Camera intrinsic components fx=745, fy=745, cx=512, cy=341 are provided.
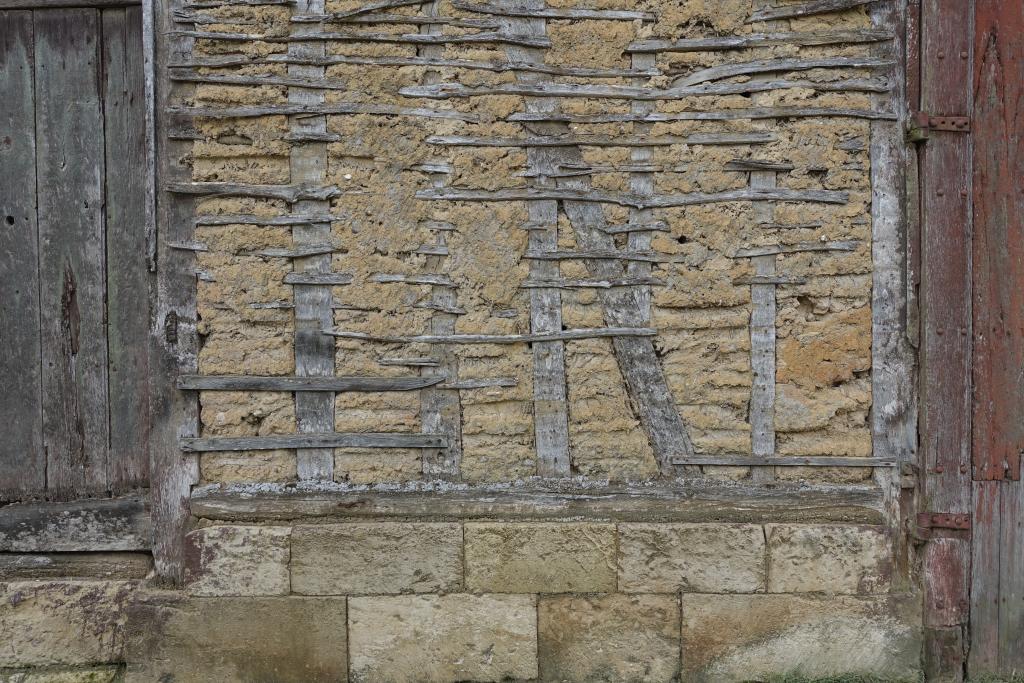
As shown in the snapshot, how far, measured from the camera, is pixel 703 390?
324 centimetres

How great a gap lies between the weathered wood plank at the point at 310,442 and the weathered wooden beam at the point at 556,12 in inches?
73.2

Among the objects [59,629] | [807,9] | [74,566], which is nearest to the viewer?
[807,9]

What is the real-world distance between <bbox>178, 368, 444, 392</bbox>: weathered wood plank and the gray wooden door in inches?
17.6

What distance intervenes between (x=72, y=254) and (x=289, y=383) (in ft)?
4.07

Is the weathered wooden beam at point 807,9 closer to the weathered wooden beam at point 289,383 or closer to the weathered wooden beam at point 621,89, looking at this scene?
the weathered wooden beam at point 621,89

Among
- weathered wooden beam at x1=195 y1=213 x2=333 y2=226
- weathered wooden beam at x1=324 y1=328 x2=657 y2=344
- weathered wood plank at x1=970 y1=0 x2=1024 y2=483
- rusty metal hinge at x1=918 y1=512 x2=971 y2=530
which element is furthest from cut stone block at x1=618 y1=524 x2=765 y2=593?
weathered wooden beam at x1=195 y1=213 x2=333 y2=226

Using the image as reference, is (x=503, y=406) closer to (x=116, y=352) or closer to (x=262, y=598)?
(x=262, y=598)

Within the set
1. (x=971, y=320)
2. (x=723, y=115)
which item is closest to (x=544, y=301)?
(x=723, y=115)

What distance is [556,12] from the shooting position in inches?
126

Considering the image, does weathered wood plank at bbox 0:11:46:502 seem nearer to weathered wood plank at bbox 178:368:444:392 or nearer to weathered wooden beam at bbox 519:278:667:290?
weathered wood plank at bbox 178:368:444:392

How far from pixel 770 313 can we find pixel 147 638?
120 inches

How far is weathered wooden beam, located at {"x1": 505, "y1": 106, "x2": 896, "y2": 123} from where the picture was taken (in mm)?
3174

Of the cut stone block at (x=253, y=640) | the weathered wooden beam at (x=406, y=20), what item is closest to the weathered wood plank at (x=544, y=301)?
the weathered wooden beam at (x=406, y=20)

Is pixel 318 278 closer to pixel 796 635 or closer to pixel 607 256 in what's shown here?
pixel 607 256
